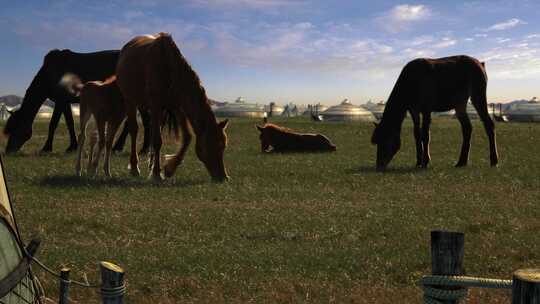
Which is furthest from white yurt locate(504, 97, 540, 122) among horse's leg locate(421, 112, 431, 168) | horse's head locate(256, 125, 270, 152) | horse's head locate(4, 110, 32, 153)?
horse's head locate(4, 110, 32, 153)

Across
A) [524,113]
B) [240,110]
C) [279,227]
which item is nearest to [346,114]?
[524,113]

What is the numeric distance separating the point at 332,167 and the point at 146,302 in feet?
35.7

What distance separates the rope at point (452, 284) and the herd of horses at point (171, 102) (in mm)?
9547

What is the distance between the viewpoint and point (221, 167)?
12.9 metres

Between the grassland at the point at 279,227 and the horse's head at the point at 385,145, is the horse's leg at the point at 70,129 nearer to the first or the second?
the grassland at the point at 279,227

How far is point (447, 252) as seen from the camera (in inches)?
140

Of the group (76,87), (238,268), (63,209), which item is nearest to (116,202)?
(63,209)

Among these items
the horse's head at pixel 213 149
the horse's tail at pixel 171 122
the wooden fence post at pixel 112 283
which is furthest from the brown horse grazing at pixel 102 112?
the wooden fence post at pixel 112 283

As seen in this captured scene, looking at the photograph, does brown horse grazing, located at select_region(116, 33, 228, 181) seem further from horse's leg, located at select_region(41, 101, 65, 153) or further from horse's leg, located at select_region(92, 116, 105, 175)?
horse's leg, located at select_region(41, 101, 65, 153)

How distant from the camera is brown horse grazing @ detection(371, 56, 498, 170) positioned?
16.2m

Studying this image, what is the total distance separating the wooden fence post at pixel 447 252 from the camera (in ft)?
11.6

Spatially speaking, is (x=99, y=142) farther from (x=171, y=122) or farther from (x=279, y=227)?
(x=279, y=227)

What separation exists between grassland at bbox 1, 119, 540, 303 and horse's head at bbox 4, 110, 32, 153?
16.1 ft

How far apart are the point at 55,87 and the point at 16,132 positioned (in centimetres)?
215
